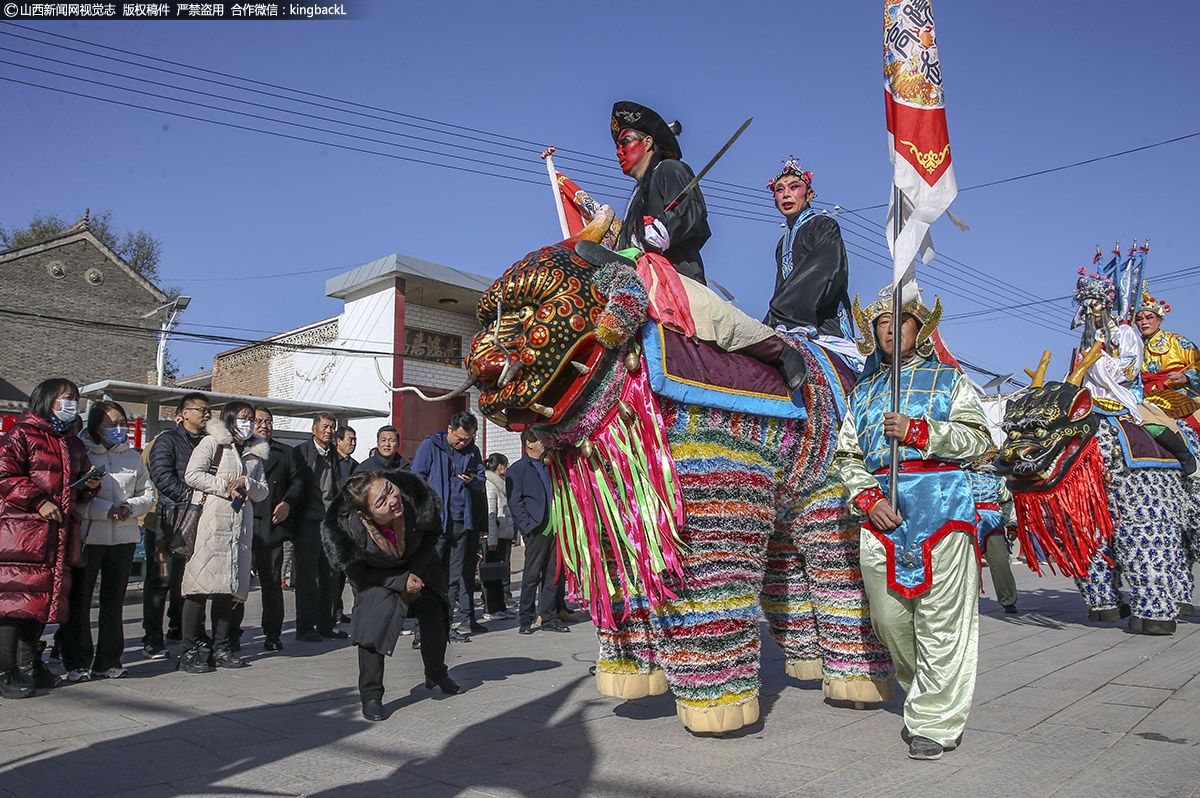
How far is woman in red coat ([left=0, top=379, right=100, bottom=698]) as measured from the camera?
439 cm

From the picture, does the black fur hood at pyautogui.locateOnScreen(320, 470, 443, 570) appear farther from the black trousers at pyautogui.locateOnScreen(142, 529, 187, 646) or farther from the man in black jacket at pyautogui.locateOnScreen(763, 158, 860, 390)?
the man in black jacket at pyautogui.locateOnScreen(763, 158, 860, 390)

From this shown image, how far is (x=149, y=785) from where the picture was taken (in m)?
2.92

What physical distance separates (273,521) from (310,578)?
0.63 m

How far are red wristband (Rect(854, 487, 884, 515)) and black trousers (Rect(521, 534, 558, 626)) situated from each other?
13.1ft

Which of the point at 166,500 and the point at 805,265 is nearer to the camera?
the point at 805,265

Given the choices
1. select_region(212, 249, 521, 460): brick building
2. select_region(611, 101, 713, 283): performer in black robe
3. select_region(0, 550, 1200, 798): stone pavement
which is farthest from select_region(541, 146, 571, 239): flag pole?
select_region(212, 249, 521, 460): brick building

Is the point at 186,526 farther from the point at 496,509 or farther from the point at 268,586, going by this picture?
the point at 496,509

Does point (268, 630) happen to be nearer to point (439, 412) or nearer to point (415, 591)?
point (415, 591)

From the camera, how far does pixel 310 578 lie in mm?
6559

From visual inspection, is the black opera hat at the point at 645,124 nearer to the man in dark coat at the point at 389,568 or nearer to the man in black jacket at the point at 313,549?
the man in dark coat at the point at 389,568

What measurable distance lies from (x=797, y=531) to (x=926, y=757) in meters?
1.14

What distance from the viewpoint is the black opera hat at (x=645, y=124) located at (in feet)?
13.4

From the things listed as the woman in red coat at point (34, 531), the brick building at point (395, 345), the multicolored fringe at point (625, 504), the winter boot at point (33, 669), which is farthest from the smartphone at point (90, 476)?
the brick building at point (395, 345)

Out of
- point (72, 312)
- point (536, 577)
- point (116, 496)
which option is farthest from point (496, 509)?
→ point (72, 312)
